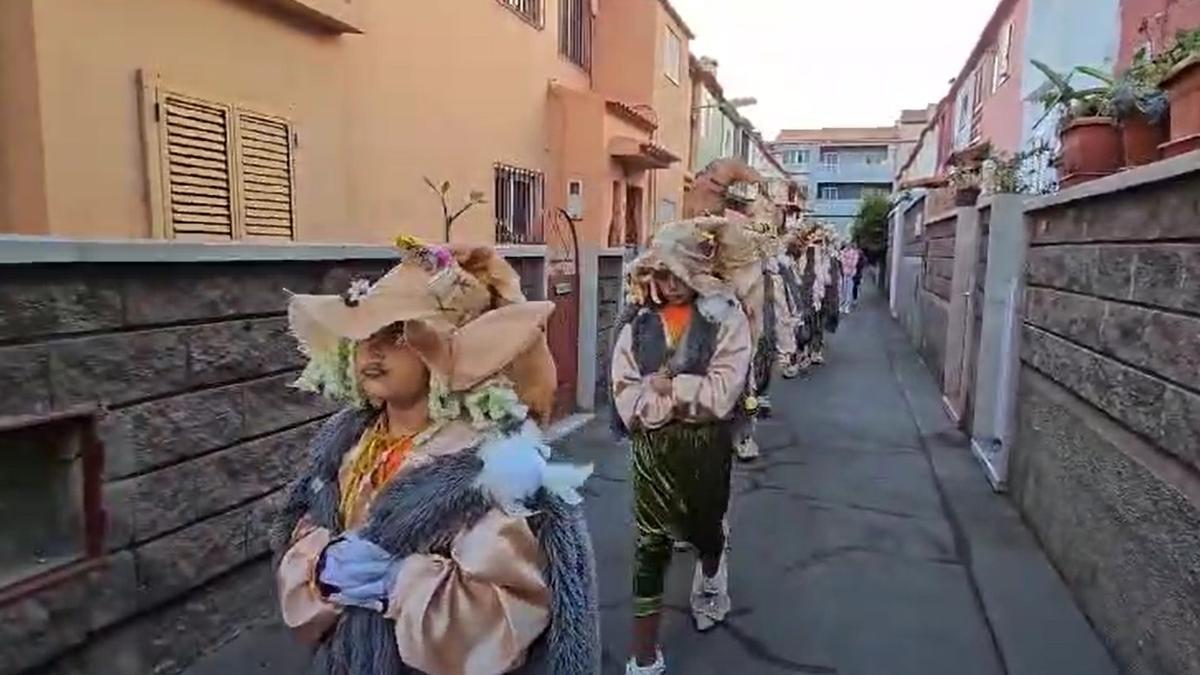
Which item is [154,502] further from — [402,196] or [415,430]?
[402,196]

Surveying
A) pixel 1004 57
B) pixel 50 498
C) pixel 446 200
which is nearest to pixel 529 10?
pixel 446 200

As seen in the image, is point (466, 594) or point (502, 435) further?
point (502, 435)

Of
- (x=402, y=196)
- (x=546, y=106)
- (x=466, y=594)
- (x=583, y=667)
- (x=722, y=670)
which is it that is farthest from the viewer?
(x=546, y=106)

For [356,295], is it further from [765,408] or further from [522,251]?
[765,408]

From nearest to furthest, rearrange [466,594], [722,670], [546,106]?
1. [466,594]
2. [722,670]
3. [546,106]

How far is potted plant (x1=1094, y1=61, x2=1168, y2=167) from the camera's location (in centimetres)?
399

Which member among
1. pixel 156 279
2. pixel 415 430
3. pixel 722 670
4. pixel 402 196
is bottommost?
pixel 722 670

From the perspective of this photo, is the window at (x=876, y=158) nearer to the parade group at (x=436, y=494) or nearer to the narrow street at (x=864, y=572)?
the narrow street at (x=864, y=572)

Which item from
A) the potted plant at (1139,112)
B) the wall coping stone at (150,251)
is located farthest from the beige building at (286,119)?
the potted plant at (1139,112)

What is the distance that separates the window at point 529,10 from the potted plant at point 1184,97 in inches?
326

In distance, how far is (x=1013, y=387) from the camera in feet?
18.9

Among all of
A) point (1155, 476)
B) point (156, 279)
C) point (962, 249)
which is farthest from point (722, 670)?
point (962, 249)

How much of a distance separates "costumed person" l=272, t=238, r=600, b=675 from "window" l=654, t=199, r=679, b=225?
16708mm

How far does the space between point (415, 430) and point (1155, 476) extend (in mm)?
2554
